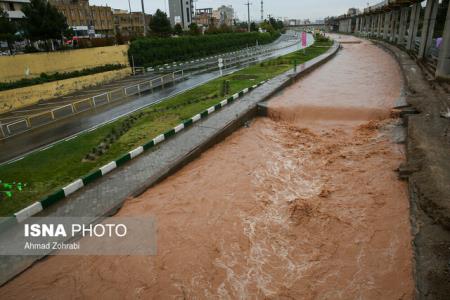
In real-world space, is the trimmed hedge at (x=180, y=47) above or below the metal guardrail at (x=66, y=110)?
above

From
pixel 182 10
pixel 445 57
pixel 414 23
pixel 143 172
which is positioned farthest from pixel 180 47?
pixel 182 10

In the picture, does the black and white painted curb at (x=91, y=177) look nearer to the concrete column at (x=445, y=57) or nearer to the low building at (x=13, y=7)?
the concrete column at (x=445, y=57)

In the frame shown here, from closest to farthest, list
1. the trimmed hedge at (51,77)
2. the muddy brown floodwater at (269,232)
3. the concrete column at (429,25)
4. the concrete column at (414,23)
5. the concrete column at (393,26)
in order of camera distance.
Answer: the muddy brown floodwater at (269,232), the trimmed hedge at (51,77), the concrete column at (429,25), the concrete column at (414,23), the concrete column at (393,26)

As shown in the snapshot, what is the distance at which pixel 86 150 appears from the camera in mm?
10164

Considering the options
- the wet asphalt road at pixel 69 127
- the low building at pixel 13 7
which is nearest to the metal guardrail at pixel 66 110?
the wet asphalt road at pixel 69 127

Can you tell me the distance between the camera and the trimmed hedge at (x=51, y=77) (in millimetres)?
19292

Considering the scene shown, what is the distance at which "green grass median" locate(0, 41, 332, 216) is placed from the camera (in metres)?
7.71

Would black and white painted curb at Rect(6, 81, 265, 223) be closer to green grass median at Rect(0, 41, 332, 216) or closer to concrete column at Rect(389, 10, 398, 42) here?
green grass median at Rect(0, 41, 332, 216)

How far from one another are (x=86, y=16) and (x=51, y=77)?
39.8 metres

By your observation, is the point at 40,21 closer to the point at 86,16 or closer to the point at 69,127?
the point at 69,127

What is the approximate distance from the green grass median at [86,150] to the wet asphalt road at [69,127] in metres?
1.17

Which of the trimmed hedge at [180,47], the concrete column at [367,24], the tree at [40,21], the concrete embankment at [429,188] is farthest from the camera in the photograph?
the concrete column at [367,24]

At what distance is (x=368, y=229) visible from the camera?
6.14 metres

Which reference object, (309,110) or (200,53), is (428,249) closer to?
(309,110)
